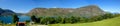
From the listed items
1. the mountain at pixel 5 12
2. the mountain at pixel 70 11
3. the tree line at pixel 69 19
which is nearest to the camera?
the mountain at pixel 5 12

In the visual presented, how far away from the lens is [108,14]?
867 centimetres

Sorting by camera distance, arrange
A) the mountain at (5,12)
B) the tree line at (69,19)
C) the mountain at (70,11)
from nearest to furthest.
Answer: the mountain at (5,12), the mountain at (70,11), the tree line at (69,19)

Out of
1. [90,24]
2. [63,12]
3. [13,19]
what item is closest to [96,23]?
[90,24]

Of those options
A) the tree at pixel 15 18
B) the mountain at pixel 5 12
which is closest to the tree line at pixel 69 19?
the tree at pixel 15 18

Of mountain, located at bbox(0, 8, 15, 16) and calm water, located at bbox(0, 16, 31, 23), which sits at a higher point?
mountain, located at bbox(0, 8, 15, 16)

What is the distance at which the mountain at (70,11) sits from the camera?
332 inches

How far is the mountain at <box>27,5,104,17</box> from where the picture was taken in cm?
843

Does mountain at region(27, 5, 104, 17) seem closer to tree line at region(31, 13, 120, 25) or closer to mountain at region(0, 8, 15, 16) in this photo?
tree line at region(31, 13, 120, 25)

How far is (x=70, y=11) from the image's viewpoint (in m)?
8.52

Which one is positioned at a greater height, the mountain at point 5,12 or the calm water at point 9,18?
the mountain at point 5,12

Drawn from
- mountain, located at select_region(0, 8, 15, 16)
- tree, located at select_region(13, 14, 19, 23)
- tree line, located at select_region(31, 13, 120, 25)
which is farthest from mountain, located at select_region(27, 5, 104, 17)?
mountain, located at select_region(0, 8, 15, 16)

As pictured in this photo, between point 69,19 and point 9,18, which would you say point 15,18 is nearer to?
point 9,18

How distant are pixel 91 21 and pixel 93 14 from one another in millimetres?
167

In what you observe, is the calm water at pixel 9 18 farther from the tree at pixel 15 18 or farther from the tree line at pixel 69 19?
the tree line at pixel 69 19
